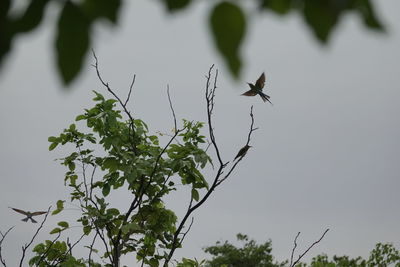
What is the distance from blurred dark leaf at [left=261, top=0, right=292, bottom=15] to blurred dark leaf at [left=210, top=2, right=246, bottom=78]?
4.3 inches

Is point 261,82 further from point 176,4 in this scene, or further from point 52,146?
point 176,4

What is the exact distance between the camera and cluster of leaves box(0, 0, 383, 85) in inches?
22.8

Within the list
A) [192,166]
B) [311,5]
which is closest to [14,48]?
[311,5]

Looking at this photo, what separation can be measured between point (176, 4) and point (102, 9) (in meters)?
0.11

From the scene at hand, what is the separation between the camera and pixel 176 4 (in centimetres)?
67

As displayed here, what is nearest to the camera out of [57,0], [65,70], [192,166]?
[65,70]

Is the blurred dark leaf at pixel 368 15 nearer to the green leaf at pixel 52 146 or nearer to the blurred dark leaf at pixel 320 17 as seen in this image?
the blurred dark leaf at pixel 320 17

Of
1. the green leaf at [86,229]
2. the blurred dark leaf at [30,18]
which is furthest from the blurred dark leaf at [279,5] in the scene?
the green leaf at [86,229]

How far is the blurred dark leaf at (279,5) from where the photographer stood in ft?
2.30

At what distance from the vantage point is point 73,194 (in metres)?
4.21

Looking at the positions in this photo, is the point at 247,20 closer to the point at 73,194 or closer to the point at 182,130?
the point at 182,130

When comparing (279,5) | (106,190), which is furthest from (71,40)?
(106,190)

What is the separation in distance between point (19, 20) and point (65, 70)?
0.16 m

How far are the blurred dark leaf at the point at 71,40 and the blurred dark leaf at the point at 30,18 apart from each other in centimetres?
5
